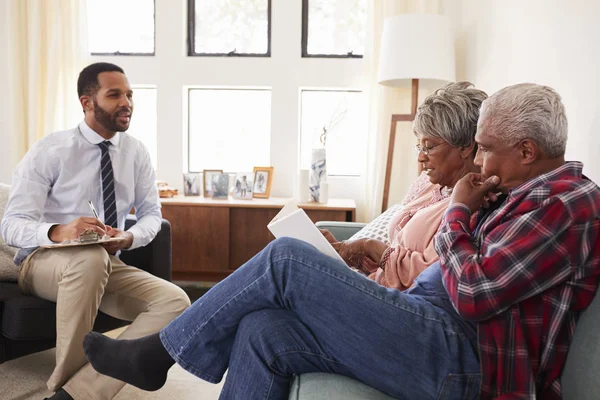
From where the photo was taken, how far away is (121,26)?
3.99 metres

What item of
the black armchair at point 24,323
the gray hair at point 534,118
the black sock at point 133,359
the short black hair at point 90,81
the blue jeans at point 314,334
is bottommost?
the black armchair at point 24,323

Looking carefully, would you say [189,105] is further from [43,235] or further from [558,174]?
[558,174]

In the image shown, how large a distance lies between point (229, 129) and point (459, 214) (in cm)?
290

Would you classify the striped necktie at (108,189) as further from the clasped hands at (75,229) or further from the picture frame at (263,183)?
the picture frame at (263,183)

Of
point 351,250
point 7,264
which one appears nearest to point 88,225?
point 7,264

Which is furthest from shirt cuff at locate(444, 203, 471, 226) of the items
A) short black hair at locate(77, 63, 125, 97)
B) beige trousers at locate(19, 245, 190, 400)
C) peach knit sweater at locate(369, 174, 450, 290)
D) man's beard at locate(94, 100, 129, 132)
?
short black hair at locate(77, 63, 125, 97)

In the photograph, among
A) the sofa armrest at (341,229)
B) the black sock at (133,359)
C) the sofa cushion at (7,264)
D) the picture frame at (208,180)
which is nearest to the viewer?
the black sock at (133,359)

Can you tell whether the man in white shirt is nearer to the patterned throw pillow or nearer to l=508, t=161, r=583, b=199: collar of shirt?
the patterned throw pillow

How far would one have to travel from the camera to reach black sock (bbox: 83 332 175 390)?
1.48 m

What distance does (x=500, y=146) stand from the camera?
1286mm

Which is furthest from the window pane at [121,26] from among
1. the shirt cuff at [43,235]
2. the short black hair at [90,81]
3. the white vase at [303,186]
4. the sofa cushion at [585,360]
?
the sofa cushion at [585,360]

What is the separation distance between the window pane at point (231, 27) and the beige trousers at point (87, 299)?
2.03m

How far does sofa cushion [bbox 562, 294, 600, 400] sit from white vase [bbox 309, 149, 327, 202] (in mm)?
2404

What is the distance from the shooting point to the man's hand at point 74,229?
2.12m
